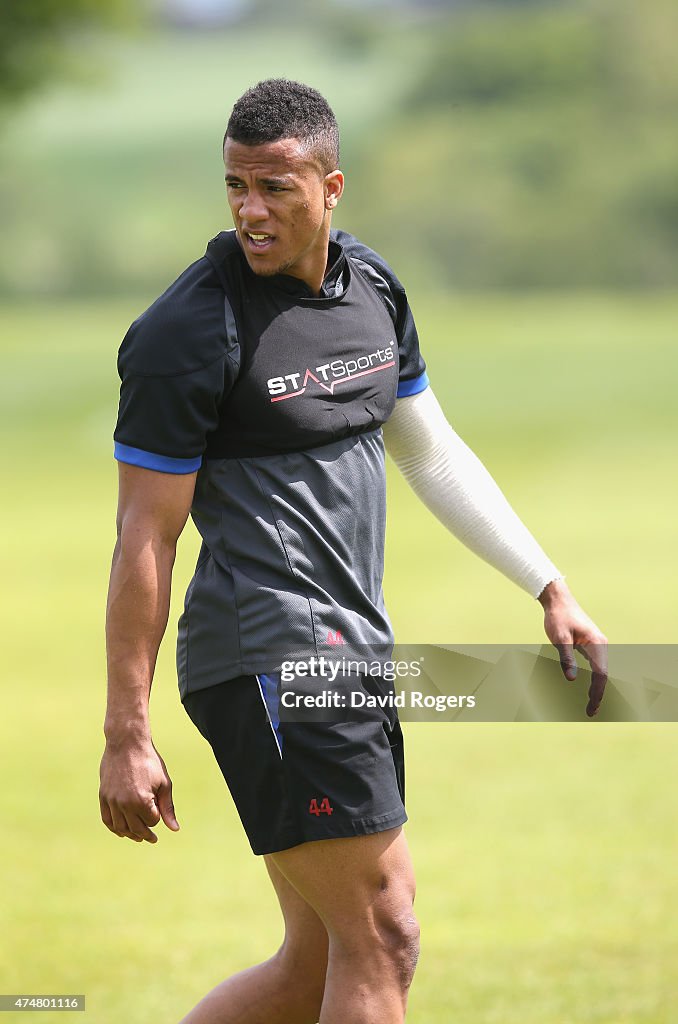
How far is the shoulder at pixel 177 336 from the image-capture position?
9.06 feet

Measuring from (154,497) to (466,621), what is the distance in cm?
738

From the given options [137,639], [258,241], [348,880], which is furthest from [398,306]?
[348,880]

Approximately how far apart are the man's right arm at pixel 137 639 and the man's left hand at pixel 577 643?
2.95ft

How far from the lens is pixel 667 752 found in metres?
6.92

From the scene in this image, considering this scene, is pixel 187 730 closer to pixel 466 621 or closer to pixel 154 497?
pixel 466 621

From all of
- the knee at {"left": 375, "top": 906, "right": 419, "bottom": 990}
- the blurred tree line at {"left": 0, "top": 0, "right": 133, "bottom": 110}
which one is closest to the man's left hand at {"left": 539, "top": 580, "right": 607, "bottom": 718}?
the knee at {"left": 375, "top": 906, "right": 419, "bottom": 990}

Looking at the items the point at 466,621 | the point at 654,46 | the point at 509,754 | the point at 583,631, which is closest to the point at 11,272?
the point at 654,46

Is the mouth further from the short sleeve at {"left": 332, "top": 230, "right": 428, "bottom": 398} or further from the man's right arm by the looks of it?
the man's right arm

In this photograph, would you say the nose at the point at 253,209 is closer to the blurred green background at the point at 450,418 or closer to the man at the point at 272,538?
the man at the point at 272,538

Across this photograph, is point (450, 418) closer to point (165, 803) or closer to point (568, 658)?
point (568, 658)

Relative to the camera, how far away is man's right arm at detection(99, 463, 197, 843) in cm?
276

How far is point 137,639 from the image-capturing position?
2.79 metres

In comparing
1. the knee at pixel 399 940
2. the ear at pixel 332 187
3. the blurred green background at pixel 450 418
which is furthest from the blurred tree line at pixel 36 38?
the knee at pixel 399 940

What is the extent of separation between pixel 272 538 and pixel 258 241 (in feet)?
1.79
